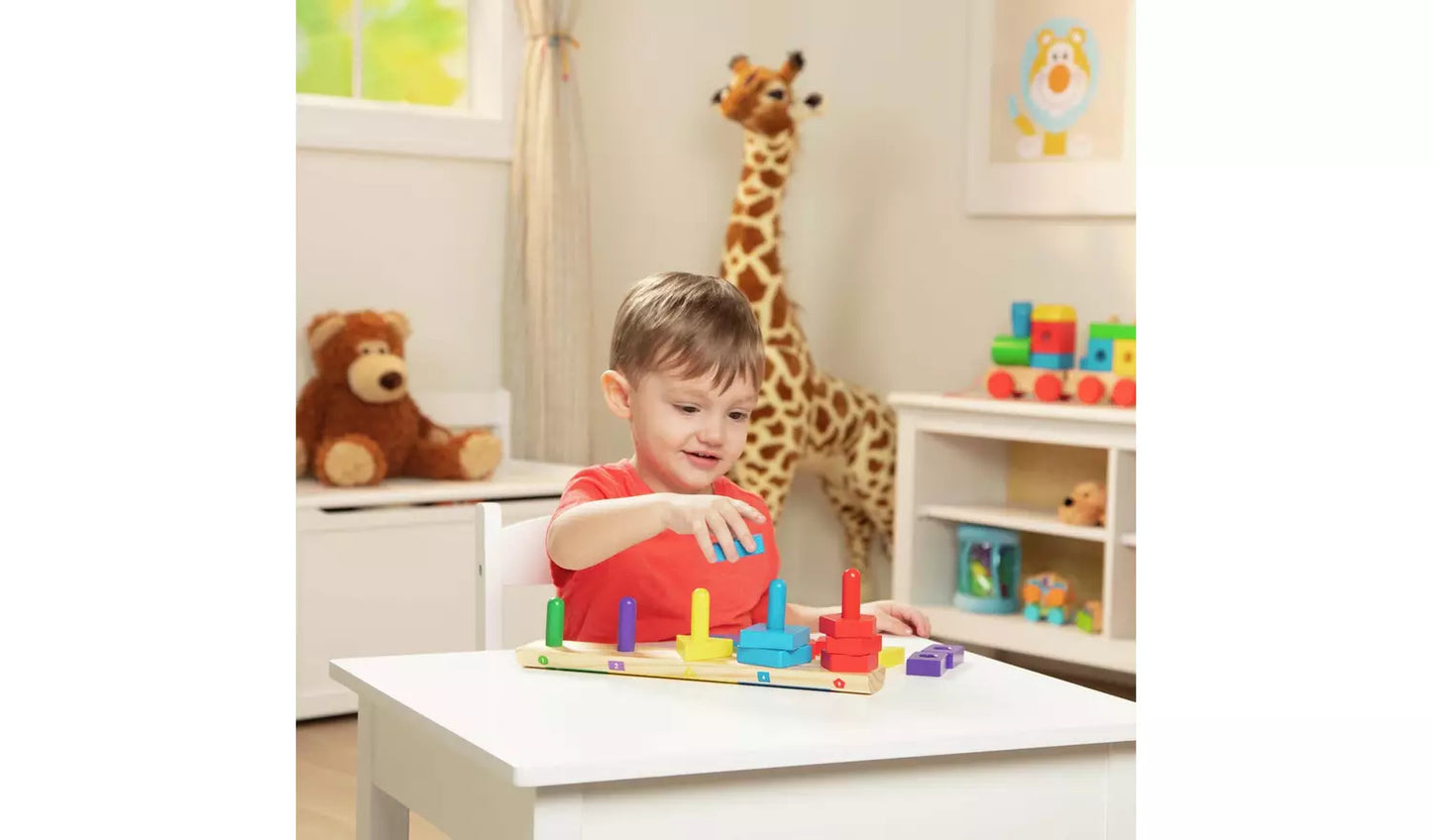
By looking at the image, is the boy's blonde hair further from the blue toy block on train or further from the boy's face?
the blue toy block on train

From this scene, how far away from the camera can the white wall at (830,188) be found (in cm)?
421

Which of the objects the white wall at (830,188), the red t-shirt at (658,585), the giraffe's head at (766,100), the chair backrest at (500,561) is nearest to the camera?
the red t-shirt at (658,585)

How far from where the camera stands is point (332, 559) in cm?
330

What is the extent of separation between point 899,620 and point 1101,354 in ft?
7.38

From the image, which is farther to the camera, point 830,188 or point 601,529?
point 830,188

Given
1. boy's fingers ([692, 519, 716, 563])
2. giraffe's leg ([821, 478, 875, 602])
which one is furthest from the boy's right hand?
giraffe's leg ([821, 478, 875, 602])

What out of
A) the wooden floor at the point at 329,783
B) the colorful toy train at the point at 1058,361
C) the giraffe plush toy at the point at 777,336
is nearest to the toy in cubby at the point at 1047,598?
the colorful toy train at the point at 1058,361

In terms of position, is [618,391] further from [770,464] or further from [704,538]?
[770,464]

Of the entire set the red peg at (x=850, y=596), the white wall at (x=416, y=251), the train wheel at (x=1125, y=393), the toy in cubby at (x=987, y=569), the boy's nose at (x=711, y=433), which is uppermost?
the white wall at (x=416, y=251)

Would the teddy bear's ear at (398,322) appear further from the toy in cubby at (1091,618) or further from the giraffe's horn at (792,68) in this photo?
the toy in cubby at (1091,618)

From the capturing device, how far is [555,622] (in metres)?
1.32

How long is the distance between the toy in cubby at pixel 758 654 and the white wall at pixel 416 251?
8.58 ft

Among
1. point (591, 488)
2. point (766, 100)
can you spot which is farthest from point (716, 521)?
point (766, 100)
